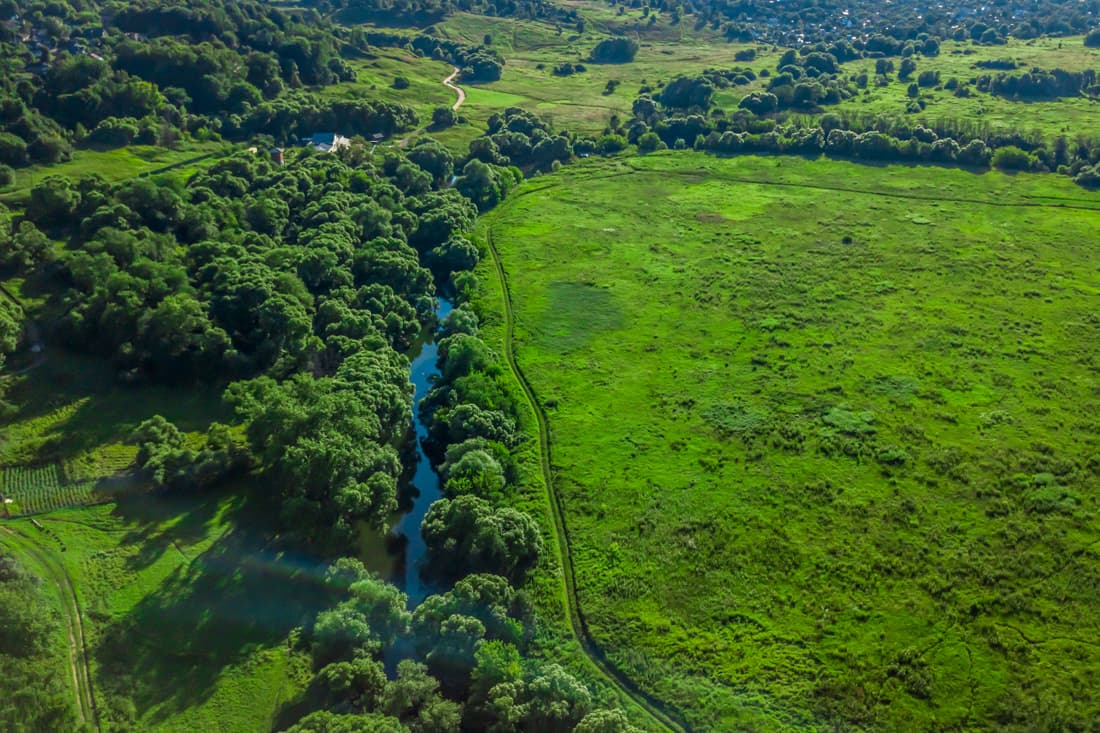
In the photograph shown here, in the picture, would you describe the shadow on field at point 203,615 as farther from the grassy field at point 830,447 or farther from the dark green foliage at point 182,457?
the grassy field at point 830,447

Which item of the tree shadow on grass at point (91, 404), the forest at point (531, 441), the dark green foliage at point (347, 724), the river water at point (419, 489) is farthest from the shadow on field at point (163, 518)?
the dark green foliage at point (347, 724)

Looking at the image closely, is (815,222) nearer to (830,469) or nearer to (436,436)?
(830,469)

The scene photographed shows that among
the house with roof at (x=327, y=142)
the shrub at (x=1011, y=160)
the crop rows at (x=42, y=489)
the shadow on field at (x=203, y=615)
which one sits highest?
the shrub at (x=1011, y=160)

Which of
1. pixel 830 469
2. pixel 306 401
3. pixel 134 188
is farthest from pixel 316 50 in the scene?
pixel 830 469

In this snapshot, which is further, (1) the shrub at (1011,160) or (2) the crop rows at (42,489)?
(1) the shrub at (1011,160)

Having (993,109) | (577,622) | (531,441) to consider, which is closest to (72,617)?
(577,622)

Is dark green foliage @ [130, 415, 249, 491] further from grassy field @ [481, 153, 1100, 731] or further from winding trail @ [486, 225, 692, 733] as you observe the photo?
grassy field @ [481, 153, 1100, 731]

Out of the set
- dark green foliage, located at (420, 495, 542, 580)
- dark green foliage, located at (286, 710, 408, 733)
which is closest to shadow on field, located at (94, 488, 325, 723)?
dark green foliage, located at (420, 495, 542, 580)
